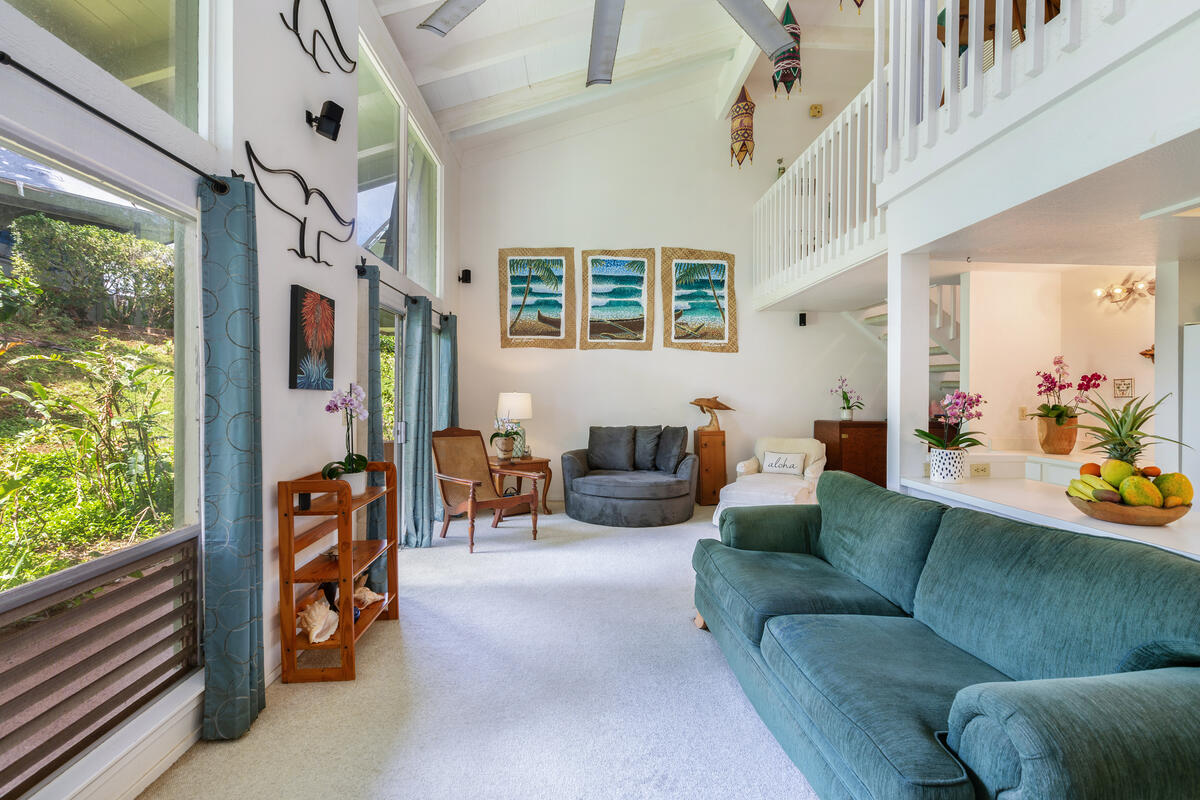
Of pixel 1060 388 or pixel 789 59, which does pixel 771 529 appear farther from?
pixel 1060 388

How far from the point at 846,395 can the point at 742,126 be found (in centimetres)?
306

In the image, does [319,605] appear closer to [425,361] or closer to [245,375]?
[245,375]

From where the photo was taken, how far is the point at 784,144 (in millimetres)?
6289

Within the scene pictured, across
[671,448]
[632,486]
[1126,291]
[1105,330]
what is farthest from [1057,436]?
[632,486]

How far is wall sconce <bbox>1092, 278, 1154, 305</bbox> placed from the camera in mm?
4234

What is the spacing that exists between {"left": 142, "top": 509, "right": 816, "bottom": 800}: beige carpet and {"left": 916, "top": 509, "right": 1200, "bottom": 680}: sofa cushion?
2.40 feet

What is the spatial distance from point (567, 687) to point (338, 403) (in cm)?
164

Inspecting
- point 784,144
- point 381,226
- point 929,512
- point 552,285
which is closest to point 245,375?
point 381,226

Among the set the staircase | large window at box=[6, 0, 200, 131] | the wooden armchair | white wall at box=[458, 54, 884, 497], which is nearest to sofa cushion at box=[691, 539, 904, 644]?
the wooden armchair

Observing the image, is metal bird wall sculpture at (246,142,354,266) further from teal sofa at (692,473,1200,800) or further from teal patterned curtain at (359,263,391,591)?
teal sofa at (692,473,1200,800)

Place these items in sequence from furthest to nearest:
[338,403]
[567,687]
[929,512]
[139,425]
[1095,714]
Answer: [338,403] < [567,687] < [929,512] < [139,425] < [1095,714]

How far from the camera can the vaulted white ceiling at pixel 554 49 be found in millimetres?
4199

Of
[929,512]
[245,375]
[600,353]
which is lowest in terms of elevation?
[929,512]

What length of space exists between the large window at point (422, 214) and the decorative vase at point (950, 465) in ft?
13.0
